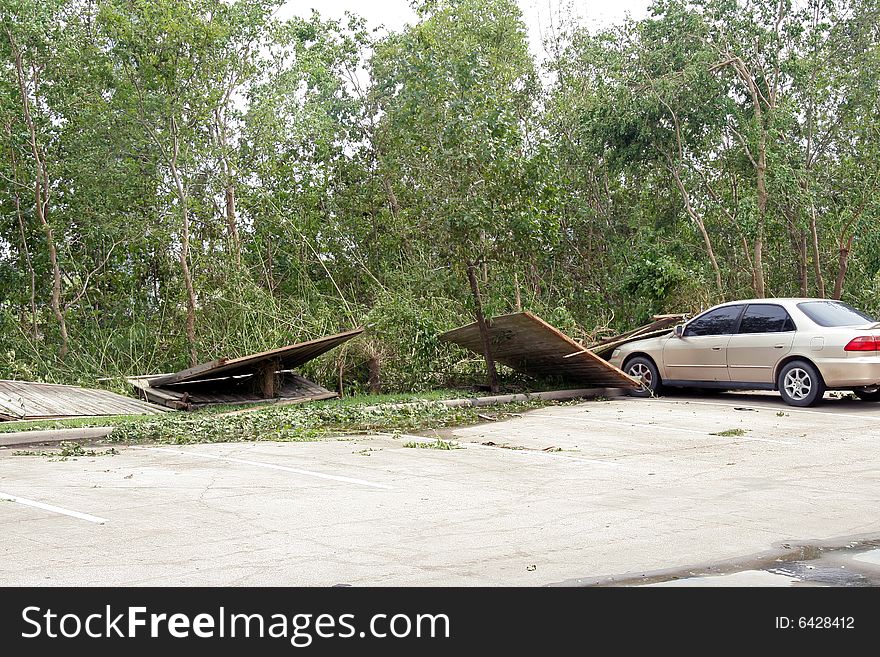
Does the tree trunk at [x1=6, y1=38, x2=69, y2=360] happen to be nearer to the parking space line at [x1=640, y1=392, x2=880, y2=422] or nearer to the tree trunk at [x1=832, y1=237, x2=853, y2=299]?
the parking space line at [x1=640, y1=392, x2=880, y2=422]

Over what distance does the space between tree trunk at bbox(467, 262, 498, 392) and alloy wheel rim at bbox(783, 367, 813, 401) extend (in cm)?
Answer: 489

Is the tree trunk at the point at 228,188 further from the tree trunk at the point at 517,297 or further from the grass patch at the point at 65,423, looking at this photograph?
the grass patch at the point at 65,423

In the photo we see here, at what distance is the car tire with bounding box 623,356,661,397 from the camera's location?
18141mm

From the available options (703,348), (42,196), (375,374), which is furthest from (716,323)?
(42,196)

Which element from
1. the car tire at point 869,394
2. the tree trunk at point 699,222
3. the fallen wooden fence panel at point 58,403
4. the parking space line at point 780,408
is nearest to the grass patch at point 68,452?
the fallen wooden fence panel at point 58,403

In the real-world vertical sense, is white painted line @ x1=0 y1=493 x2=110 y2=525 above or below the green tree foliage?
below

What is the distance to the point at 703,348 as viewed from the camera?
1727 cm

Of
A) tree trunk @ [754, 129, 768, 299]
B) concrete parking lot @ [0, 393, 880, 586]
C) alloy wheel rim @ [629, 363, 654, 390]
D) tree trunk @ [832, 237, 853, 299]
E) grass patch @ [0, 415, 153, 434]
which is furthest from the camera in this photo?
tree trunk @ [832, 237, 853, 299]

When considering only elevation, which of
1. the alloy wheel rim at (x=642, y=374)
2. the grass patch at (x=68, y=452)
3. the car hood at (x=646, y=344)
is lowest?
the grass patch at (x=68, y=452)

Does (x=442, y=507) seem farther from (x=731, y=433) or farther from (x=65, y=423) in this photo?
(x=65, y=423)

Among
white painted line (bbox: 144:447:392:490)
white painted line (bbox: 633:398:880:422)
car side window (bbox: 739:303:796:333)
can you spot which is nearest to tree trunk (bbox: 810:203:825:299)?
car side window (bbox: 739:303:796:333)

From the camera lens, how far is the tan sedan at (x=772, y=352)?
1519 centimetres

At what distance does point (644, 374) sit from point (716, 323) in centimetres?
177

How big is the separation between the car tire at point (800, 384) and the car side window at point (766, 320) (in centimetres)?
60
